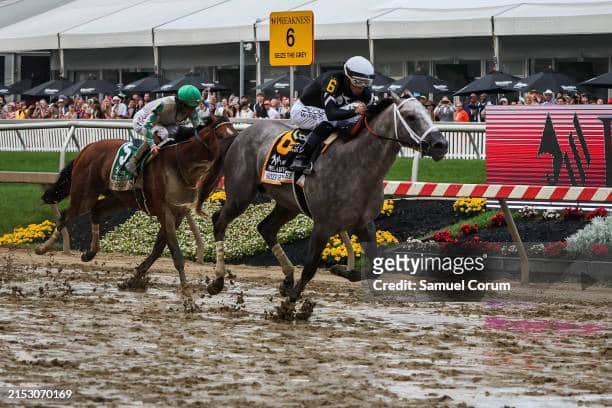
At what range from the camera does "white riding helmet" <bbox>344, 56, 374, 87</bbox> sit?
11.2 meters

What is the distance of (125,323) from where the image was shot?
10562 millimetres

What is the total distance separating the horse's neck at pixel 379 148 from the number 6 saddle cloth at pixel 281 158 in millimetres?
940

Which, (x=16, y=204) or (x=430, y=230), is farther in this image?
(x=16, y=204)

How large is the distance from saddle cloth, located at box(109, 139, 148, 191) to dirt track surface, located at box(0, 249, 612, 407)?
3.16 ft

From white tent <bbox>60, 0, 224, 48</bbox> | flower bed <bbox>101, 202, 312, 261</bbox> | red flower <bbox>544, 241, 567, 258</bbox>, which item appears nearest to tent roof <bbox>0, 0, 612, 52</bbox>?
white tent <bbox>60, 0, 224, 48</bbox>

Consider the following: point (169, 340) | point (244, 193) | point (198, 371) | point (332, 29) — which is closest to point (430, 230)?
point (244, 193)

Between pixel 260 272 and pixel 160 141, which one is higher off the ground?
pixel 160 141

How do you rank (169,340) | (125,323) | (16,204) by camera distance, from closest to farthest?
(169,340), (125,323), (16,204)

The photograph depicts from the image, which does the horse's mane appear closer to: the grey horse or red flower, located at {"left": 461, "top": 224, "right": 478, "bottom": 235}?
the grey horse

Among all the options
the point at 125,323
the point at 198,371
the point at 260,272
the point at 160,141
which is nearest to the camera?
the point at 198,371

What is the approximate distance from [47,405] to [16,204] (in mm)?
12361

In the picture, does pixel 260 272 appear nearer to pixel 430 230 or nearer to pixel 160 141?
pixel 430 230

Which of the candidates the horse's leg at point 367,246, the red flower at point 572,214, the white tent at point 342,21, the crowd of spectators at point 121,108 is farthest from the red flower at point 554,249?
the white tent at point 342,21

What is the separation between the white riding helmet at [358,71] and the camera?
443 inches
